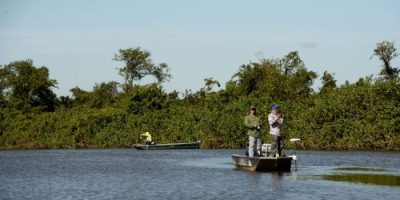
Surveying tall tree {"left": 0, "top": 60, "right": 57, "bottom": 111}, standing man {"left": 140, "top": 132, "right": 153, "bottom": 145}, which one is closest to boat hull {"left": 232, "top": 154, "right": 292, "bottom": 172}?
standing man {"left": 140, "top": 132, "right": 153, "bottom": 145}

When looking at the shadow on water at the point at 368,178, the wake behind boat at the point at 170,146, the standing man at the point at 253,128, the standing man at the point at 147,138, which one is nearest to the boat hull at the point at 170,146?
the wake behind boat at the point at 170,146

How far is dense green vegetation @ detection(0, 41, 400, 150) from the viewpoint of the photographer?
51.7 m

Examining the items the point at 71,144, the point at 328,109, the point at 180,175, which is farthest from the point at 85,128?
the point at 180,175

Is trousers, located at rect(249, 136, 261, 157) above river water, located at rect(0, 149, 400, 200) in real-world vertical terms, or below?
above

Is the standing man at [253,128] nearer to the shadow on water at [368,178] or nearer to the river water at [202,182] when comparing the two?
the river water at [202,182]

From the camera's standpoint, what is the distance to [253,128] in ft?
98.1

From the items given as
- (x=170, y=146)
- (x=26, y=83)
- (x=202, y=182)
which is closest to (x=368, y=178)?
(x=202, y=182)

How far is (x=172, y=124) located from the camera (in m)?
68.2

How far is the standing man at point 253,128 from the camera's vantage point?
2980 centimetres

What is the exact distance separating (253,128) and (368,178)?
503 cm

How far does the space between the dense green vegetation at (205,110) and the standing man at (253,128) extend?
67.6 feet

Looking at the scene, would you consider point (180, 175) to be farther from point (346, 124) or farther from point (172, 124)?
point (172, 124)

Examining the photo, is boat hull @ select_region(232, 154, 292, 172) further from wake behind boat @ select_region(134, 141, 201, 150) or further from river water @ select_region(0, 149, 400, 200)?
wake behind boat @ select_region(134, 141, 201, 150)

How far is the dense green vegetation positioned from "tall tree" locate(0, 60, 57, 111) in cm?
12
